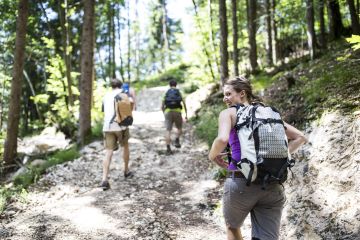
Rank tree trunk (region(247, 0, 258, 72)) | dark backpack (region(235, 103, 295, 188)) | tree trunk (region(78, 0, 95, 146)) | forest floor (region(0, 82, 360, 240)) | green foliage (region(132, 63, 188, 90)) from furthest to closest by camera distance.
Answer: green foliage (region(132, 63, 188, 90)) → tree trunk (region(247, 0, 258, 72)) → tree trunk (region(78, 0, 95, 146)) → forest floor (region(0, 82, 360, 240)) → dark backpack (region(235, 103, 295, 188))

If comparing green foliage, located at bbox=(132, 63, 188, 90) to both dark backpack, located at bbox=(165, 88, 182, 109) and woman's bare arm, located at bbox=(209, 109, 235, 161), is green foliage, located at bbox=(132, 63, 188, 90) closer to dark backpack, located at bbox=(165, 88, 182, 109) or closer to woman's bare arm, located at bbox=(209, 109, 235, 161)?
dark backpack, located at bbox=(165, 88, 182, 109)

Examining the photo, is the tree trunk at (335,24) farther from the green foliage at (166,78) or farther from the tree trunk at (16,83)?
the green foliage at (166,78)

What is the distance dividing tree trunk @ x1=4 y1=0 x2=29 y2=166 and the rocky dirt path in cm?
268

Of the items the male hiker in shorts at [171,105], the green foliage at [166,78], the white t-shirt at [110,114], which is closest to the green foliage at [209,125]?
the male hiker in shorts at [171,105]

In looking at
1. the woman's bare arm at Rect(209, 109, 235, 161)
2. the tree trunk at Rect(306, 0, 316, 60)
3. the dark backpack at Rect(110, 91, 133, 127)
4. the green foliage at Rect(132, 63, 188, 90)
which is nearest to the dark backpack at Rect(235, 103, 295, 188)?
the woman's bare arm at Rect(209, 109, 235, 161)

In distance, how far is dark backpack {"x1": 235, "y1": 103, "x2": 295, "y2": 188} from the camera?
3260 mm

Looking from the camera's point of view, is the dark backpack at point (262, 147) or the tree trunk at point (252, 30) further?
the tree trunk at point (252, 30)

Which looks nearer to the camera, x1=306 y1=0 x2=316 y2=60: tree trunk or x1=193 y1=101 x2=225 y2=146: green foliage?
x1=193 y1=101 x2=225 y2=146: green foliage

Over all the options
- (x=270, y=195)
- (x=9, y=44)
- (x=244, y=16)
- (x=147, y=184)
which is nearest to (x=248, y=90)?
(x=270, y=195)

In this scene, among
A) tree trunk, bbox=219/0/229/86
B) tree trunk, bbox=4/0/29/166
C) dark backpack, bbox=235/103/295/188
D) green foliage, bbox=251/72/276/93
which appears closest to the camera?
dark backpack, bbox=235/103/295/188

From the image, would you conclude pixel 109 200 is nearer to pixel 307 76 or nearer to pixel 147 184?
pixel 147 184

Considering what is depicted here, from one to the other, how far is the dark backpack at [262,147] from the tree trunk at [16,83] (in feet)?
34.9

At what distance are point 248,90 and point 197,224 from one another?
12.0 ft

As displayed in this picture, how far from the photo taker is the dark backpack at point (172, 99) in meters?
11.5
